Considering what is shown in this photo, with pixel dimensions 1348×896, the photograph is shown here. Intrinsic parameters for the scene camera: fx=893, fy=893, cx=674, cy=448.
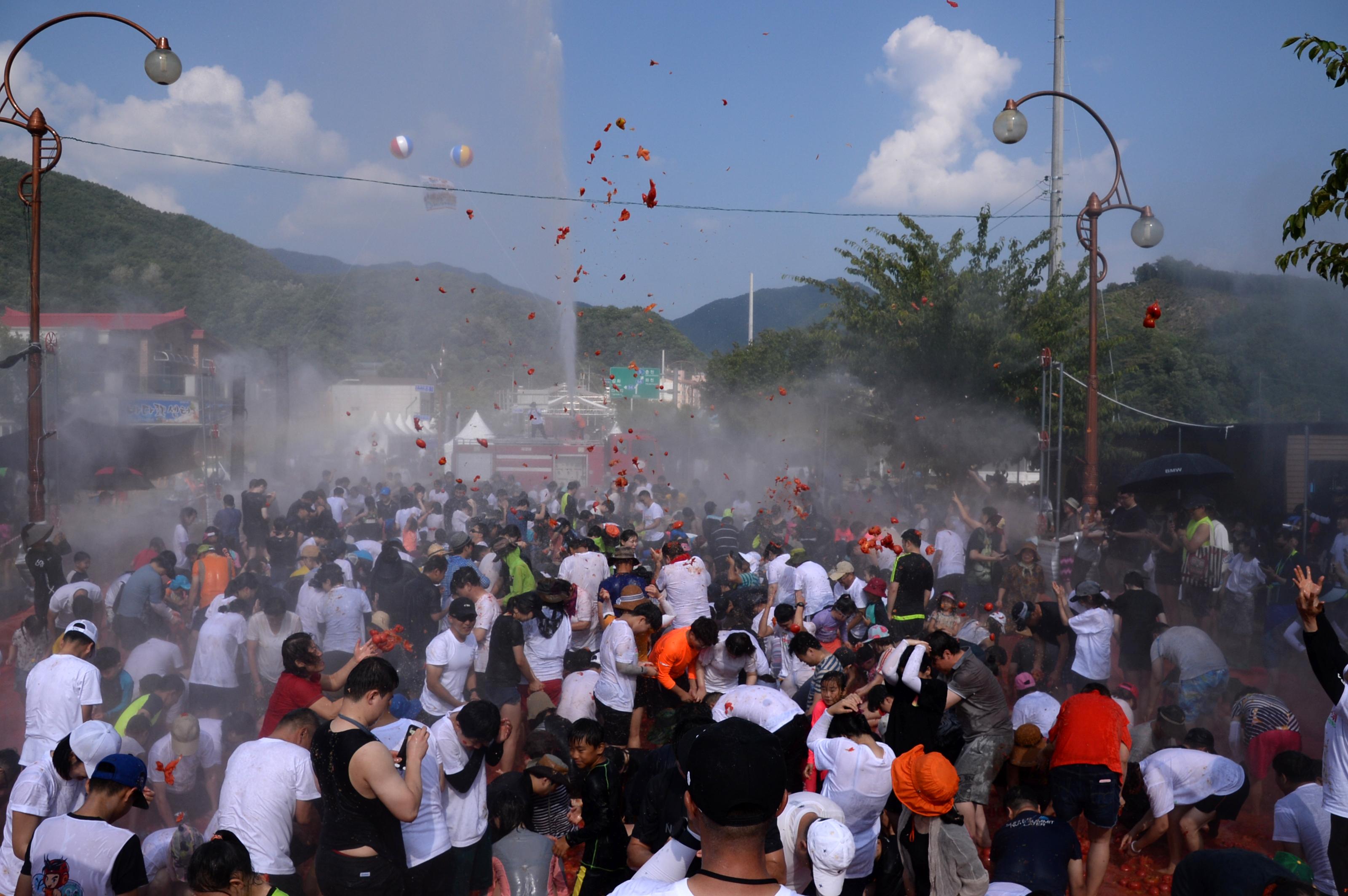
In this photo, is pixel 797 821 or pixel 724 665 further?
pixel 724 665

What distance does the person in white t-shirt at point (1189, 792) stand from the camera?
5.30 meters

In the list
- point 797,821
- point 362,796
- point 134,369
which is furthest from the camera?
point 134,369

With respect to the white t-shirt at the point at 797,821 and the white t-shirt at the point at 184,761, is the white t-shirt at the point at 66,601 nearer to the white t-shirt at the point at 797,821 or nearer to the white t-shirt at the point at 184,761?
the white t-shirt at the point at 184,761

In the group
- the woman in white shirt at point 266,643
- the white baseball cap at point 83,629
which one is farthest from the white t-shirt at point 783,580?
the white baseball cap at point 83,629

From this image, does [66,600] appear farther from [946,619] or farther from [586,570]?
[946,619]

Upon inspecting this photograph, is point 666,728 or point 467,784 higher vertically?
point 467,784

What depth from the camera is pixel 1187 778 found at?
537 cm

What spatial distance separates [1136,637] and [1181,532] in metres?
4.53

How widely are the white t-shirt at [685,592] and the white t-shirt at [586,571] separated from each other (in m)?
0.62

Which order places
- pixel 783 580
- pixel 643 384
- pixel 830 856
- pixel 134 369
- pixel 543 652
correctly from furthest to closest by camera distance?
pixel 643 384 → pixel 134 369 → pixel 783 580 → pixel 543 652 → pixel 830 856

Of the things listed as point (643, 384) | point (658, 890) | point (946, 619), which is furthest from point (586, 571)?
point (643, 384)

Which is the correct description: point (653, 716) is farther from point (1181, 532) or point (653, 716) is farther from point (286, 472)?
point (286, 472)

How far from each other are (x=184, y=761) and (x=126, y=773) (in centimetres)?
190

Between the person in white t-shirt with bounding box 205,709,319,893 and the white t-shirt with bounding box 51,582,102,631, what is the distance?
5.57 metres
